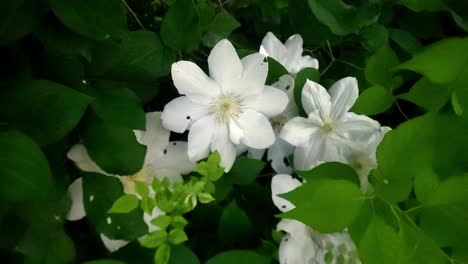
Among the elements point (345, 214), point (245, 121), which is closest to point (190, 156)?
point (245, 121)

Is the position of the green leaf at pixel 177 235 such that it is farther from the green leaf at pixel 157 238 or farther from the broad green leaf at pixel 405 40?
the broad green leaf at pixel 405 40

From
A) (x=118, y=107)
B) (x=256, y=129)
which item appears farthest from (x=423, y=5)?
(x=118, y=107)

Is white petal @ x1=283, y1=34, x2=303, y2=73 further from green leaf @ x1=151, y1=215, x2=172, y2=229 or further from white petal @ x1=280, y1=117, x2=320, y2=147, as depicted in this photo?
green leaf @ x1=151, y1=215, x2=172, y2=229

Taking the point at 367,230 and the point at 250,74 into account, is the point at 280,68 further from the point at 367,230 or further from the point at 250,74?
the point at 367,230

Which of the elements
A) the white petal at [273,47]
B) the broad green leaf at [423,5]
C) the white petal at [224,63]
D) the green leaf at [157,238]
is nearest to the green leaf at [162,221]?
the green leaf at [157,238]

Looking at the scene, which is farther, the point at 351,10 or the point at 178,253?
the point at 351,10

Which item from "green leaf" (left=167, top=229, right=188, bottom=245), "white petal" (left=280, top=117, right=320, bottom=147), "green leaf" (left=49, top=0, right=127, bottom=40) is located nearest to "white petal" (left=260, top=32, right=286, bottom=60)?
"white petal" (left=280, top=117, right=320, bottom=147)
